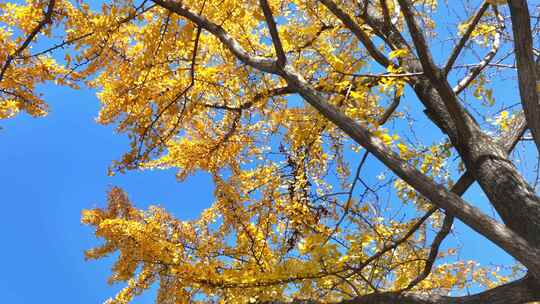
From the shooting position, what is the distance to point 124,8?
3475mm

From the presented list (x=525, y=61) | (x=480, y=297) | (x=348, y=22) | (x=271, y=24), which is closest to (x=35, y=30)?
(x=271, y=24)

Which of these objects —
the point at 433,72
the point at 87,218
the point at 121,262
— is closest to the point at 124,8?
the point at 433,72

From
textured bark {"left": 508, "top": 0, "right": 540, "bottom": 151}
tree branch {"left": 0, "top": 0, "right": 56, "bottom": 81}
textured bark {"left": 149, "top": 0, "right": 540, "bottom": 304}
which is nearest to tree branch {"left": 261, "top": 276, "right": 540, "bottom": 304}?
textured bark {"left": 149, "top": 0, "right": 540, "bottom": 304}

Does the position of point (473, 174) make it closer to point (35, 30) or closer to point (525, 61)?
point (525, 61)

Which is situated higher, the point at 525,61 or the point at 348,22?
the point at 348,22

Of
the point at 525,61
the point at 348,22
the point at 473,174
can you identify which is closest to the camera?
the point at 525,61

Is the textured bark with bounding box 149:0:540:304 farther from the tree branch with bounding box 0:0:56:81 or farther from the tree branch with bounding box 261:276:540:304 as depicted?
the tree branch with bounding box 0:0:56:81

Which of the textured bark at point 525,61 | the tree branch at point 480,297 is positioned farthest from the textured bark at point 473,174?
the textured bark at point 525,61

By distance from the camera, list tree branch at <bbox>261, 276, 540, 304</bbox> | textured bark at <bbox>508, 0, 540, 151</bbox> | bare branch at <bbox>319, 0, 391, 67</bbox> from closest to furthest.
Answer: textured bark at <bbox>508, 0, 540, 151</bbox>
tree branch at <bbox>261, 276, 540, 304</bbox>
bare branch at <bbox>319, 0, 391, 67</bbox>

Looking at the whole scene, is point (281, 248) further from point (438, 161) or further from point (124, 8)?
point (124, 8)

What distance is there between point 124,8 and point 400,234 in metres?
2.92

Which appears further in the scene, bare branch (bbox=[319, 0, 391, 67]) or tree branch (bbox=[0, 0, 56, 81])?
tree branch (bbox=[0, 0, 56, 81])

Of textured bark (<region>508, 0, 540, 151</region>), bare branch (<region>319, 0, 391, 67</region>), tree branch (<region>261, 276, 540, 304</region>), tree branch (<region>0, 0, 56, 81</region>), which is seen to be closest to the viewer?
textured bark (<region>508, 0, 540, 151</region>)

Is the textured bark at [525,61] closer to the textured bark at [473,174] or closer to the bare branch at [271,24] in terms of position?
the textured bark at [473,174]
